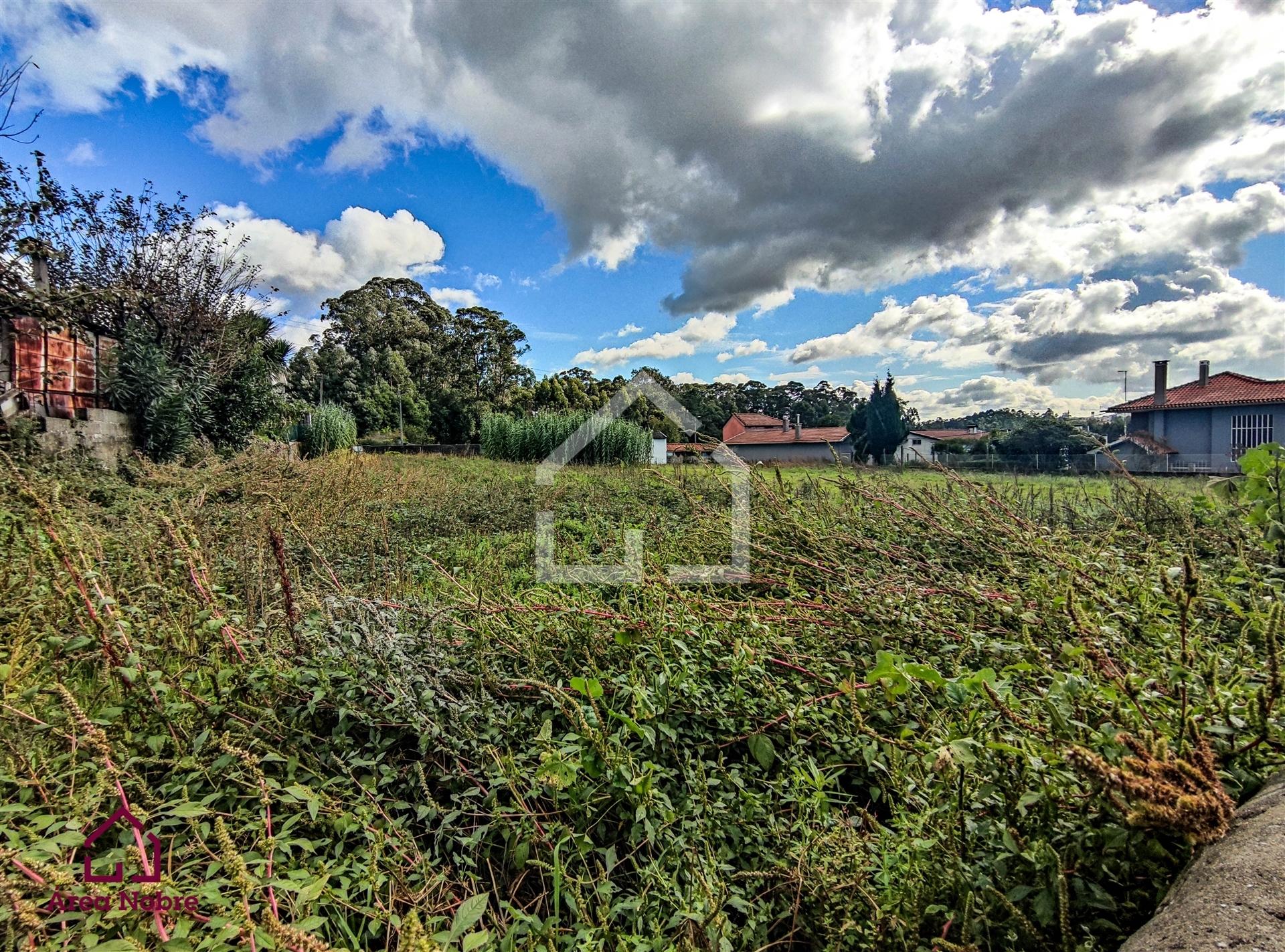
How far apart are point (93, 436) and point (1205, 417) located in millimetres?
34509

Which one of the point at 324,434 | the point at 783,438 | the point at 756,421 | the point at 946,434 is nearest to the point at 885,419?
the point at 783,438

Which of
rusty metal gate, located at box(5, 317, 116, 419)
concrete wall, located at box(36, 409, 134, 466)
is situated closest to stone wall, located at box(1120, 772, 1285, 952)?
concrete wall, located at box(36, 409, 134, 466)

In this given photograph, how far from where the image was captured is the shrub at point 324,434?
12.8 m

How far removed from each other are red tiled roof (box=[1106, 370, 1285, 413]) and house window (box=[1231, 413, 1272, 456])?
574 millimetres

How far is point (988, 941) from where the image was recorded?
954 millimetres

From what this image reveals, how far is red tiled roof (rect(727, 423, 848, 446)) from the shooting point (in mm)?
38944

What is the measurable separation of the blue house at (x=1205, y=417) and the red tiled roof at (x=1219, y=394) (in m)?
0.02

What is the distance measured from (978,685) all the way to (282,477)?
711 centimetres

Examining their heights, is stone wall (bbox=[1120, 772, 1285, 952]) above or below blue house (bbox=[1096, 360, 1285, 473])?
below

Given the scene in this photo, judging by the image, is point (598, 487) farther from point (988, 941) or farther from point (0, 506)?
point (988, 941)

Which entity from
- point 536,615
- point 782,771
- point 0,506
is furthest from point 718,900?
point 0,506

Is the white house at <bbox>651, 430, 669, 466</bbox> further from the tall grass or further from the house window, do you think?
the house window

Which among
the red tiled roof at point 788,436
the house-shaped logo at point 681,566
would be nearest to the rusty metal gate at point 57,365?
the house-shaped logo at point 681,566

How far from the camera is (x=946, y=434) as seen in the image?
50.1 metres
